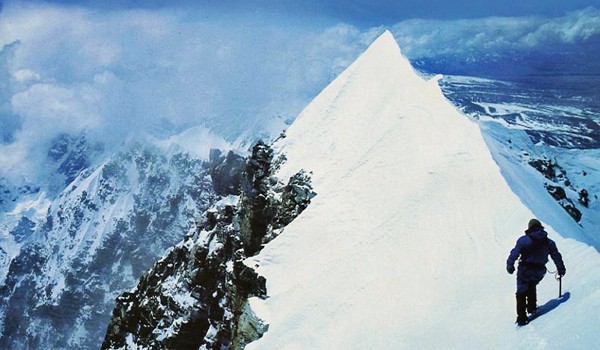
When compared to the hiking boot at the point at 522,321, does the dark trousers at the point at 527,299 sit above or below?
above

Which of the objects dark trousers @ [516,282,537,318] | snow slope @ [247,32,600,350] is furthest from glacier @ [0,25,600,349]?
dark trousers @ [516,282,537,318]

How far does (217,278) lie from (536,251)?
3872cm

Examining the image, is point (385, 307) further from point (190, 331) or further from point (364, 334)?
point (190, 331)

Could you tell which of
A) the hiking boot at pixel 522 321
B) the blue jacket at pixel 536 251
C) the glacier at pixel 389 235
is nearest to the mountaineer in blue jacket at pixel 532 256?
the blue jacket at pixel 536 251

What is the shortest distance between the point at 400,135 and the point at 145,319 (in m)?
42.4

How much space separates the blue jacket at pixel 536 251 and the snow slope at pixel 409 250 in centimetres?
123

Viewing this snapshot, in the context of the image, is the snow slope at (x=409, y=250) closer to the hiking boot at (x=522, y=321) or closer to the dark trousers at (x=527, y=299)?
the hiking boot at (x=522, y=321)

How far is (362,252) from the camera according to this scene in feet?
74.2

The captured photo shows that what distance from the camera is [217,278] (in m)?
45.4

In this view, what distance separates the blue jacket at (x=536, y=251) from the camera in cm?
988

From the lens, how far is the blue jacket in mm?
9883

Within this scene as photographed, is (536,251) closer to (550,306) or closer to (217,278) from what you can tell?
(550,306)

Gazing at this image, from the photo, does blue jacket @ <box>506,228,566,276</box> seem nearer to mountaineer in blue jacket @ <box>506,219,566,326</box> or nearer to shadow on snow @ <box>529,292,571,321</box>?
mountaineer in blue jacket @ <box>506,219,566,326</box>

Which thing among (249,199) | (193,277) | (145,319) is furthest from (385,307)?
(145,319)
